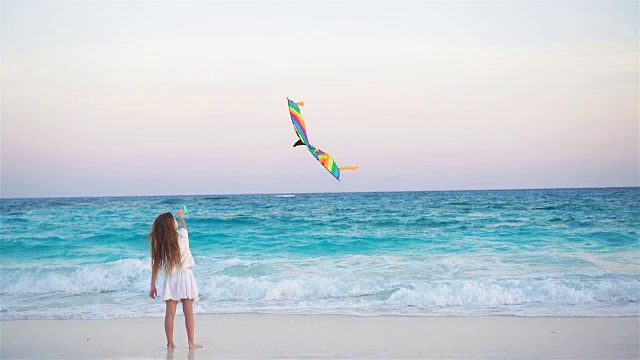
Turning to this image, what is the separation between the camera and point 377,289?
9352 millimetres

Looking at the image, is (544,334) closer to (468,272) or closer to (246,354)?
(246,354)

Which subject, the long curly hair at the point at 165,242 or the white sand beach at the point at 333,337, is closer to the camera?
the long curly hair at the point at 165,242

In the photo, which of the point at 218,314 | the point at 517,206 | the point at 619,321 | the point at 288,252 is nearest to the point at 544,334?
the point at 619,321

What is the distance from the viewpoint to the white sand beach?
5891mm

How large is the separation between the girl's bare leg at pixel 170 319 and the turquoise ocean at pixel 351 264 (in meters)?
1.83

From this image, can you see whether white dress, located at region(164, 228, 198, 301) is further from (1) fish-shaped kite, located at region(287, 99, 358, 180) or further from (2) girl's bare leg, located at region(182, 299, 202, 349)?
(1) fish-shaped kite, located at region(287, 99, 358, 180)

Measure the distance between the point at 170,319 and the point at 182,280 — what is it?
0.43 metres

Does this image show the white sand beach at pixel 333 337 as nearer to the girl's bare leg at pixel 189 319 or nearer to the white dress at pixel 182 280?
the girl's bare leg at pixel 189 319

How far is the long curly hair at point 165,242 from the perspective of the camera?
18.5 ft

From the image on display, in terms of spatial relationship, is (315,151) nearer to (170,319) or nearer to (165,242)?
(165,242)

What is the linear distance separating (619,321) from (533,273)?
3.53 meters

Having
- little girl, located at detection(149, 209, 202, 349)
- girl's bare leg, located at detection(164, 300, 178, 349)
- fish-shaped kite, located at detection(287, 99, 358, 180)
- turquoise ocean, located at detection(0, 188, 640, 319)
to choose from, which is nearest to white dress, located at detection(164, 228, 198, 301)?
little girl, located at detection(149, 209, 202, 349)

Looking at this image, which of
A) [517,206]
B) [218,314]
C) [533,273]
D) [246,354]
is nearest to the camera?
[246,354]

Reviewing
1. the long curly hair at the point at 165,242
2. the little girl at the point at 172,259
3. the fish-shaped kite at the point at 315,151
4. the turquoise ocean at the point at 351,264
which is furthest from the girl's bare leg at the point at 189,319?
the turquoise ocean at the point at 351,264
